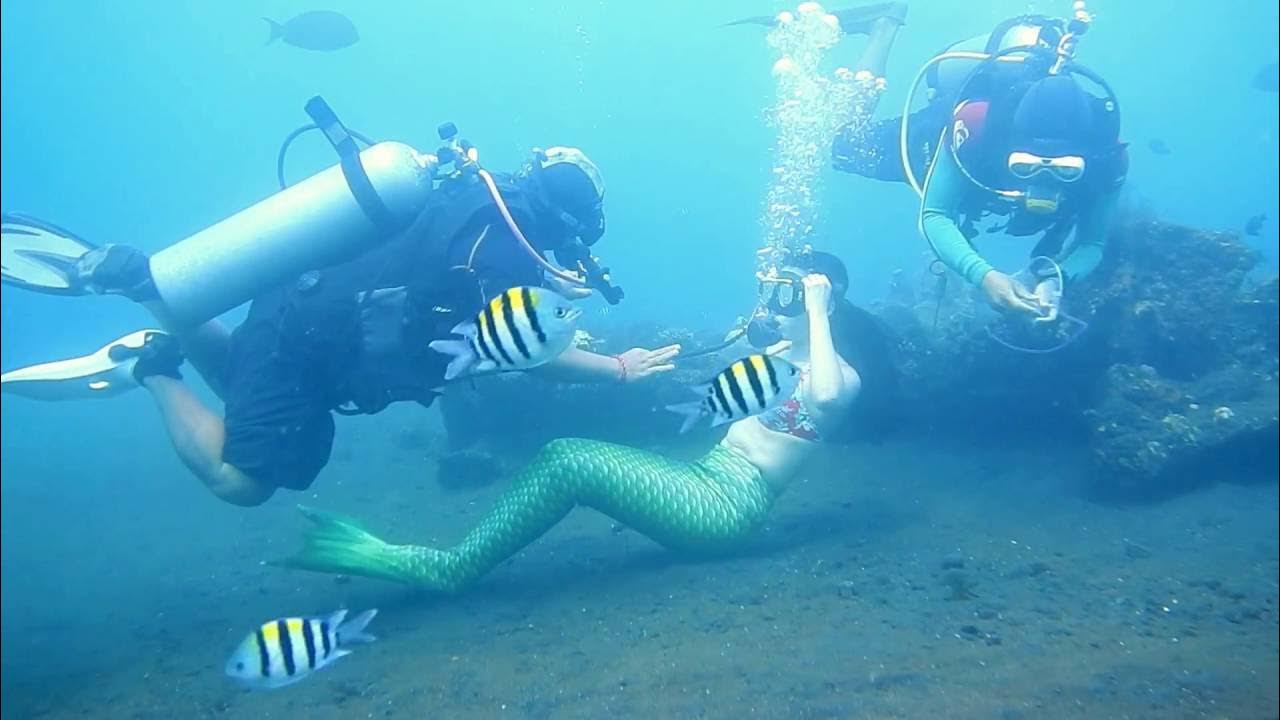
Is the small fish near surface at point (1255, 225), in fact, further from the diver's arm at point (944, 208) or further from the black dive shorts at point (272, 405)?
the black dive shorts at point (272, 405)

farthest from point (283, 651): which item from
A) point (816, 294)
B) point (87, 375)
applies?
point (87, 375)

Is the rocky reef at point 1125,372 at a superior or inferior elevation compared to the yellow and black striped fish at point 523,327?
inferior

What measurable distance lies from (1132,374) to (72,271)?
1068 centimetres

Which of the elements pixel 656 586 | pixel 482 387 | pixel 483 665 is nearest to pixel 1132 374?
pixel 656 586

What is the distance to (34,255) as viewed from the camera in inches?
251

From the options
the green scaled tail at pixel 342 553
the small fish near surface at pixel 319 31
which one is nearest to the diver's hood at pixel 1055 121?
the green scaled tail at pixel 342 553

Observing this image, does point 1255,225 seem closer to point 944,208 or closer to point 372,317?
point 944,208

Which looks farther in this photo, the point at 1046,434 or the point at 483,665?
the point at 1046,434

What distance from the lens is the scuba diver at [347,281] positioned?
5.10 meters

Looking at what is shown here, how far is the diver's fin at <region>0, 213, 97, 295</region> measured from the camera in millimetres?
6363

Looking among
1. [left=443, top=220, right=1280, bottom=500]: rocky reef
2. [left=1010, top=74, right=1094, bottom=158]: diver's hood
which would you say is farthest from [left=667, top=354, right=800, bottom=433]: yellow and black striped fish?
[left=443, top=220, right=1280, bottom=500]: rocky reef

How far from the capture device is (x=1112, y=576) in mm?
5051

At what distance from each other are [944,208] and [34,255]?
29.3 feet

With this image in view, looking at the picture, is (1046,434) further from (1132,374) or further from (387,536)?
(387,536)
